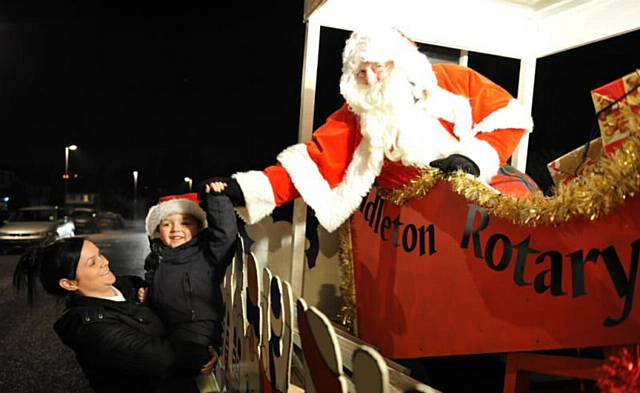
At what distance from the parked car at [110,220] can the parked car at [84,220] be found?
0.07 metres

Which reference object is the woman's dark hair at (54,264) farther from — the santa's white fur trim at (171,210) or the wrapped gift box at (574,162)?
the wrapped gift box at (574,162)

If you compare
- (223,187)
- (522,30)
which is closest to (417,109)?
(223,187)

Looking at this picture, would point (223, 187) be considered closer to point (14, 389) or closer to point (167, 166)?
point (14, 389)

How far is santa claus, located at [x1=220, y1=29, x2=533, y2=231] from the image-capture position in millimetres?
1839

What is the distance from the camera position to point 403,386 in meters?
1.53

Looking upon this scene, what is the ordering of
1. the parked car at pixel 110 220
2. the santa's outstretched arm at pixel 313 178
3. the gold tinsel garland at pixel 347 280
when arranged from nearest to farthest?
the santa's outstretched arm at pixel 313 178, the gold tinsel garland at pixel 347 280, the parked car at pixel 110 220

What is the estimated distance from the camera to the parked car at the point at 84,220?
6.93 m

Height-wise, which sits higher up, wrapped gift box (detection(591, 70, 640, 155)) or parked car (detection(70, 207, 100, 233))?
wrapped gift box (detection(591, 70, 640, 155))

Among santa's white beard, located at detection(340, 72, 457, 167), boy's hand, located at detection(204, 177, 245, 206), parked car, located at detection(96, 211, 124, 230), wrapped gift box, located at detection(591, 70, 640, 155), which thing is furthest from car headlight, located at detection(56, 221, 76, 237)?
wrapped gift box, located at detection(591, 70, 640, 155)

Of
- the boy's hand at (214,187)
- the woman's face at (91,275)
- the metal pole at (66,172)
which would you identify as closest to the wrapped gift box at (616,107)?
the boy's hand at (214,187)

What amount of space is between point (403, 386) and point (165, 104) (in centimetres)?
1356

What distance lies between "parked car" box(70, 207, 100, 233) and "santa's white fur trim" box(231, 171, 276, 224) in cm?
588

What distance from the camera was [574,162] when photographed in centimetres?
208

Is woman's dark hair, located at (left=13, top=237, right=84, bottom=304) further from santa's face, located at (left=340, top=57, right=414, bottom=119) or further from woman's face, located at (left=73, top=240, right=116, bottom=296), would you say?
santa's face, located at (left=340, top=57, right=414, bottom=119)
